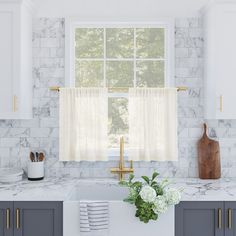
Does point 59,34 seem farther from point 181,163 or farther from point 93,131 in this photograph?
point 181,163

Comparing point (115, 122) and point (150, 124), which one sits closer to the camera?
point (150, 124)

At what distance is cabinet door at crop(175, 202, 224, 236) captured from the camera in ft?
8.11

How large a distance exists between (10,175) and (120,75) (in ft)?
4.80

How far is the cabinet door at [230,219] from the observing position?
2471 mm

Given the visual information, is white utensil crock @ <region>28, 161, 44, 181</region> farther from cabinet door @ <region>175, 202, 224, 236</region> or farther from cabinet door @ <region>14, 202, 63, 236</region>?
cabinet door @ <region>175, 202, 224, 236</region>

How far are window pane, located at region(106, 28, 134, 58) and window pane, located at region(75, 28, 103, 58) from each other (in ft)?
0.31

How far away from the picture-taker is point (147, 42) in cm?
326

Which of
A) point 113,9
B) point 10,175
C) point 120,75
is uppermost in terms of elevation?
point 113,9

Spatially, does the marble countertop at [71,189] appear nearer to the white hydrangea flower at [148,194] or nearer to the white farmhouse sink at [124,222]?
the white farmhouse sink at [124,222]

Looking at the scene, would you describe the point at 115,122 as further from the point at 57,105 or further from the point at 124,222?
the point at 124,222

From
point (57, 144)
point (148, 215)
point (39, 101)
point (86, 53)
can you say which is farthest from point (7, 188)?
point (86, 53)

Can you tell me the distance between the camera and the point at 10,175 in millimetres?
2859

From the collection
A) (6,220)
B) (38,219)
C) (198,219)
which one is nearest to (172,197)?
(198,219)

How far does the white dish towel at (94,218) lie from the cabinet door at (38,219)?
0.21 metres
